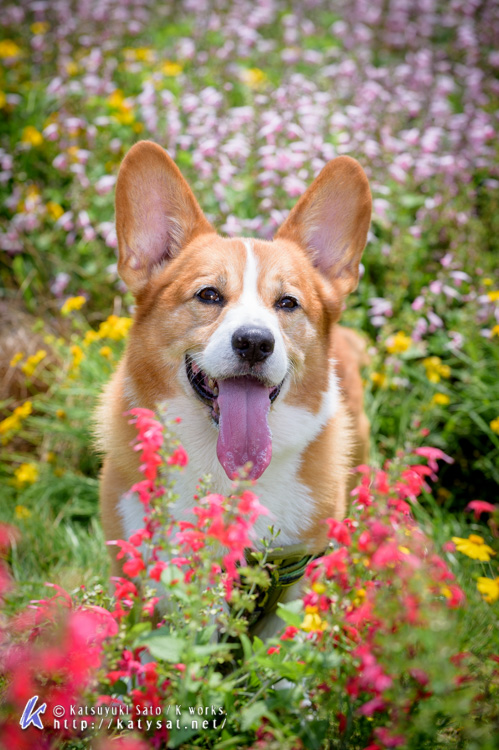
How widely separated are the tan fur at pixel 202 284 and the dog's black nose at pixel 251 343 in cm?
19

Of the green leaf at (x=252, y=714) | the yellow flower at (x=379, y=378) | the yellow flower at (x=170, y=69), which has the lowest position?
the yellow flower at (x=379, y=378)

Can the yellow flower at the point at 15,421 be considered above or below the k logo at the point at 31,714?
below

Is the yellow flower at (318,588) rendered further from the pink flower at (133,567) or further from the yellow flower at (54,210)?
the yellow flower at (54,210)

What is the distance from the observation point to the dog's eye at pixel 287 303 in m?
2.43

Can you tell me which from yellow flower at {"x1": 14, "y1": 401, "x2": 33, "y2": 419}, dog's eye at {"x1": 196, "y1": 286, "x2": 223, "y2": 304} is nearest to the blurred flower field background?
yellow flower at {"x1": 14, "y1": 401, "x2": 33, "y2": 419}

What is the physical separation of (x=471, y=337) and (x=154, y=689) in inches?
113

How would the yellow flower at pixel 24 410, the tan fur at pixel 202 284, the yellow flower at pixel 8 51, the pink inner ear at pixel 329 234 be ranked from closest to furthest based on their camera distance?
the tan fur at pixel 202 284
the pink inner ear at pixel 329 234
the yellow flower at pixel 24 410
the yellow flower at pixel 8 51

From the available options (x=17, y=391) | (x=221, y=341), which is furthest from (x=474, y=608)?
(x=17, y=391)

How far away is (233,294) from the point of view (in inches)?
92.9

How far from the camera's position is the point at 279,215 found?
13.1ft

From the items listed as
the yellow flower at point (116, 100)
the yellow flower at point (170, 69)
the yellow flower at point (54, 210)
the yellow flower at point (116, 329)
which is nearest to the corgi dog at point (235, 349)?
the yellow flower at point (116, 329)

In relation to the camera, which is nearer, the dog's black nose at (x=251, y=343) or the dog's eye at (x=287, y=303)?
the dog's black nose at (x=251, y=343)

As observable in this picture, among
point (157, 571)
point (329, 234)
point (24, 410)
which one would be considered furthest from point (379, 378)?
point (157, 571)

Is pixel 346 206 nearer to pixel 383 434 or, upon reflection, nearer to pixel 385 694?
pixel 383 434
